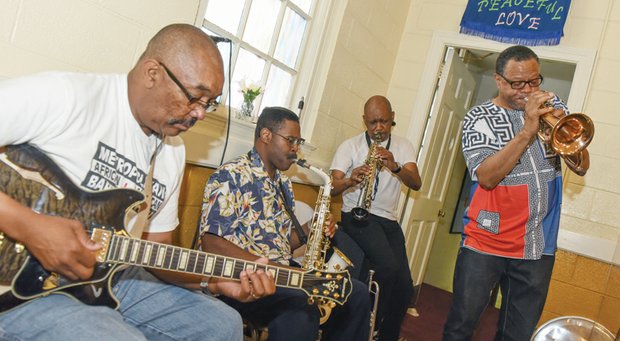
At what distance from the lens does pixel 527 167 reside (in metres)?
2.08

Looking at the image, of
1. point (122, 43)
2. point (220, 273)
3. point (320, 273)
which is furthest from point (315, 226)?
point (122, 43)

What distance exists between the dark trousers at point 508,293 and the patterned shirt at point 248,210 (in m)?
0.79

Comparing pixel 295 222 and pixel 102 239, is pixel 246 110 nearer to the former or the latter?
pixel 295 222

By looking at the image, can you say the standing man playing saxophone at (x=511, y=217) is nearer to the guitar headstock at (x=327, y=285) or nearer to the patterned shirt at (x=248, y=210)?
the guitar headstock at (x=327, y=285)

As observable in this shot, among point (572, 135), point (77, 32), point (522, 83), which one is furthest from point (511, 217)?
point (77, 32)

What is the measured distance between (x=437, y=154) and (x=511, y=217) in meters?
2.63

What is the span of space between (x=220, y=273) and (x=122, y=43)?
3.39ft

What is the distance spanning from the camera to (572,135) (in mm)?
2084

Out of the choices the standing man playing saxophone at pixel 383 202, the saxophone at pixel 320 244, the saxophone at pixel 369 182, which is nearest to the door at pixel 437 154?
the standing man playing saxophone at pixel 383 202

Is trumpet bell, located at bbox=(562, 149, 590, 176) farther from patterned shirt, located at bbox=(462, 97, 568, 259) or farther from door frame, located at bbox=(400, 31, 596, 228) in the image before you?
door frame, located at bbox=(400, 31, 596, 228)

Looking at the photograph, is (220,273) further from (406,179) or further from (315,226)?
(406,179)

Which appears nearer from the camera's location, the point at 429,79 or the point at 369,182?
the point at 369,182

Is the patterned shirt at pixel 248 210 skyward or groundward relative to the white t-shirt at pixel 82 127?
groundward

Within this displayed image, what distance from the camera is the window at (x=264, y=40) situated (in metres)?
2.72
